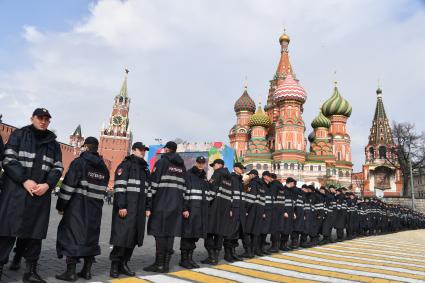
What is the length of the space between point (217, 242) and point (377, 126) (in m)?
80.5

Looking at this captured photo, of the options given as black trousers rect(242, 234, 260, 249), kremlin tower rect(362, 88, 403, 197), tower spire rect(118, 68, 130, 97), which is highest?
tower spire rect(118, 68, 130, 97)

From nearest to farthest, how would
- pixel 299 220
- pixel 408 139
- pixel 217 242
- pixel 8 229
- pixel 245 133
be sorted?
pixel 8 229 < pixel 217 242 < pixel 299 220 < pixel 408 139 < pixel 245 133

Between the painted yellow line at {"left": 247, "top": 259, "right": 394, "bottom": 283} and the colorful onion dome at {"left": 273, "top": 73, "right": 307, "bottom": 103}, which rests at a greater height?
the colorful onion dome at {"left": 273, "top": 73, "right": 307, "bottom": 103}

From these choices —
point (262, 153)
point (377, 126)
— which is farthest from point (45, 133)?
point (377, 126)

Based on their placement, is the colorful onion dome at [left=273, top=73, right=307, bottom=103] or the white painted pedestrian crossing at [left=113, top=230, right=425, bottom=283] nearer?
the white painted pedestrian crossing at [left=113, top=230, right=425, bottom=283]

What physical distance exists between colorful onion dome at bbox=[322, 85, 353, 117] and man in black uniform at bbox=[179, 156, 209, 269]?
67.7m

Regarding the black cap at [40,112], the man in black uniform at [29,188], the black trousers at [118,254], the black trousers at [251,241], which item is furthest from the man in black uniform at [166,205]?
the black trousers at [251,241]

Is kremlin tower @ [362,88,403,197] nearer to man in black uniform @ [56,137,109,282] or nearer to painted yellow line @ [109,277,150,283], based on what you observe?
painted yellow line @ [109,277,150,283]

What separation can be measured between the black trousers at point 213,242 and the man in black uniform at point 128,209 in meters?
1.89

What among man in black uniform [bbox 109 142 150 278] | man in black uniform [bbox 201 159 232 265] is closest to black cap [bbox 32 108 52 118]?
man in black uniform [bbox 109 142 150 278]

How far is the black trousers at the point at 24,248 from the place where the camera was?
14.4 feet

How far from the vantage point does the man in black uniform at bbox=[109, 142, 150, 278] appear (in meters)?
5.33

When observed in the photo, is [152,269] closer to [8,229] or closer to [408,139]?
[8,229]

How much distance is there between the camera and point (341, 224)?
1313 centimetres
